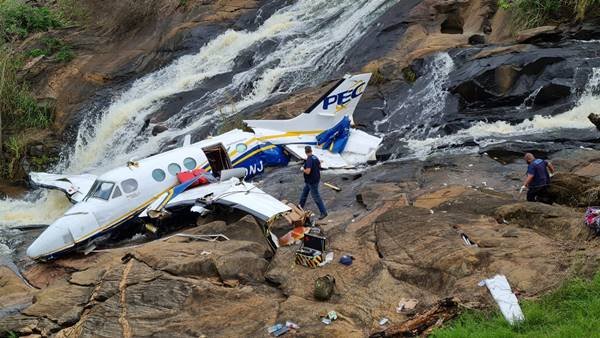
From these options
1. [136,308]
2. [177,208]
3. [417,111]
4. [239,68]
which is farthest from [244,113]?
[136,308]

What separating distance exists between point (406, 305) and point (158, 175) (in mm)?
8794

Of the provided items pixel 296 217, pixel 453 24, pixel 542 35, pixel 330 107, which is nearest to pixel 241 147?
pixel 330 107

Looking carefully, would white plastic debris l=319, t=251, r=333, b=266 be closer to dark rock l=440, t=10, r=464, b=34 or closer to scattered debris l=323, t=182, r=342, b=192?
scattered debris l=323, t=182, r=342, b=192

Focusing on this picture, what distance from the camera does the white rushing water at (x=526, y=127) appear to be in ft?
57.0

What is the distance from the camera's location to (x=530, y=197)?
39.9 feet

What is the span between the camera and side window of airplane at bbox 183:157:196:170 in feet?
53.3

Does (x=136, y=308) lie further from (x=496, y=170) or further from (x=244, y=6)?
(x=244, y=6)

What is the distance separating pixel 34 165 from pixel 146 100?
5.13m

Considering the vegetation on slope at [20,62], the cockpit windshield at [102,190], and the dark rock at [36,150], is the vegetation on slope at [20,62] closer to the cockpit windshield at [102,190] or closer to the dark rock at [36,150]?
the dark rock at [36,150]

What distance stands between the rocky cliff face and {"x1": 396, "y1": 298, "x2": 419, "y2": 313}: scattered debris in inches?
3.7

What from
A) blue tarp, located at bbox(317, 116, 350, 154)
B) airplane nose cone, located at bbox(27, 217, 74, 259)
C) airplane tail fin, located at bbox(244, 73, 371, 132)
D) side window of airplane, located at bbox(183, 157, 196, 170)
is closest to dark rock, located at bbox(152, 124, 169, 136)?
airplane tail fin, located at bbox(244, 73, 371, 132)

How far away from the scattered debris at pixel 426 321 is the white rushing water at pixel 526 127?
949 cm

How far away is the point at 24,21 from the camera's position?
32594mm

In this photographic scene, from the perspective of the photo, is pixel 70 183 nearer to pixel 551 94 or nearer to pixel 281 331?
pixel 281 331
